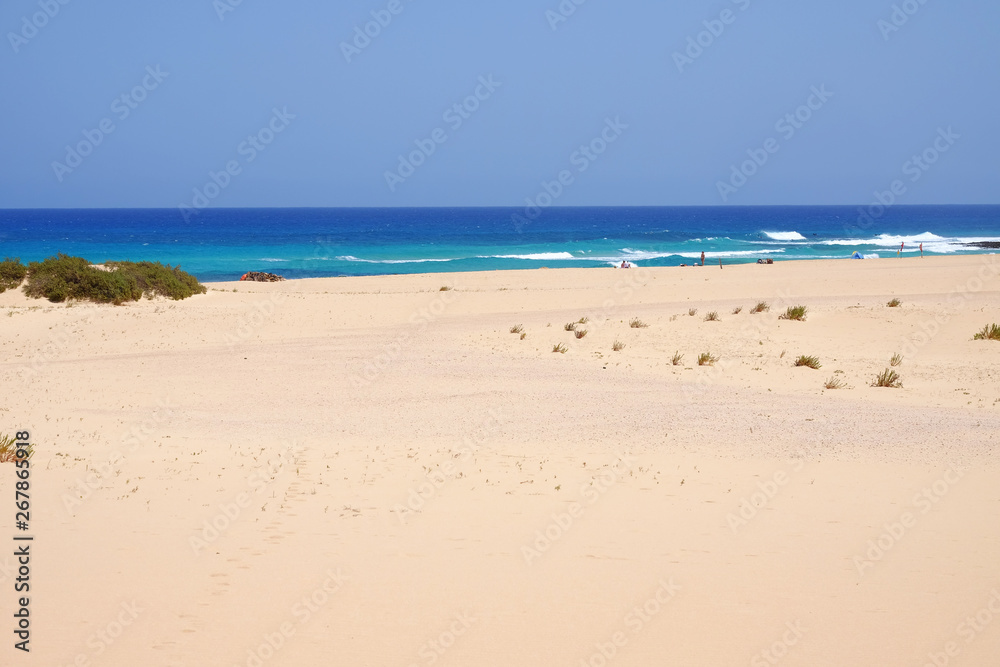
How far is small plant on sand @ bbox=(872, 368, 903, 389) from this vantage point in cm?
1287

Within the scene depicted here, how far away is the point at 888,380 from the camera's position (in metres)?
12.9

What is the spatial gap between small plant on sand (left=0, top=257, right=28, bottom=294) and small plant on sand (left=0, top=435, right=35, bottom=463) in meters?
17.6

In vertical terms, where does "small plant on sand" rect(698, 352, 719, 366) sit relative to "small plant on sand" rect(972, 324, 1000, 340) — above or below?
below

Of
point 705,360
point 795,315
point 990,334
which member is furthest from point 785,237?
point 705,360

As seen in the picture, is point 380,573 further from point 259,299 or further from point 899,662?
point 259,299

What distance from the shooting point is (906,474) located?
8203 mm

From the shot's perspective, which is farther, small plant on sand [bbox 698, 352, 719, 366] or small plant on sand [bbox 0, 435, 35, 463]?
small plant on sand [bbox 698, 352, 719, 366]

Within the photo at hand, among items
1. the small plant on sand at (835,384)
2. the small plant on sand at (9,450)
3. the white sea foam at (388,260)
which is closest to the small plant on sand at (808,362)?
the small plant on sand at (835,384)

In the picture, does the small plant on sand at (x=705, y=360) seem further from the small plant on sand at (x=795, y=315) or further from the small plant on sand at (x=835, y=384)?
the small plant on sand at (x=795, y=315)

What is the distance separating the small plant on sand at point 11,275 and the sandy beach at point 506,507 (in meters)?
9.11

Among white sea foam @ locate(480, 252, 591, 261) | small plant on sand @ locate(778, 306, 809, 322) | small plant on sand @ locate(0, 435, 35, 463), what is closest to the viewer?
small plant on sand @ locate(0, 435, 35, 463)

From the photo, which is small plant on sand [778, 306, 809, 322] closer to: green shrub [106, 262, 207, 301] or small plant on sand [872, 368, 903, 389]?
small plant on sand [872, 368, 903, 389]

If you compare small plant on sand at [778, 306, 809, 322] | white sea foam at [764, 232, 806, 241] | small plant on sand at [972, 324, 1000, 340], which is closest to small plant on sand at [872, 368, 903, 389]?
small plant on sand at [972, 324, 1000, 340]

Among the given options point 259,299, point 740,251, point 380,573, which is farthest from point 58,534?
point 740,251
